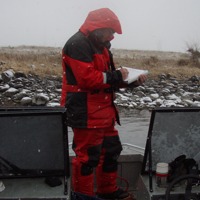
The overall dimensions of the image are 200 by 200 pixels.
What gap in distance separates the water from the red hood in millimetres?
4790

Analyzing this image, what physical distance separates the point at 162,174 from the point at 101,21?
1.34 meters

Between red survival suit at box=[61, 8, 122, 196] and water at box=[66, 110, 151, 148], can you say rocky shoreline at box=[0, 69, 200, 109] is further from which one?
red survival suit at box=[61, 8, 122, 196]

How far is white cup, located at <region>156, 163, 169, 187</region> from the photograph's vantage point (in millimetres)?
3295

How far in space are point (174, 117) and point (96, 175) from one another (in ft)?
3.36

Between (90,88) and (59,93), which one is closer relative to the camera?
(90,88)

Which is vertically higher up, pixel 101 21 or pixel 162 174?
pixel 101 21

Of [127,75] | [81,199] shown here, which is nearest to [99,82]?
[127,75]

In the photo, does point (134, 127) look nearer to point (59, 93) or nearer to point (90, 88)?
point (59, 93)

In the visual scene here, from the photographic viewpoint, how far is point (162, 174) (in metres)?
3.29

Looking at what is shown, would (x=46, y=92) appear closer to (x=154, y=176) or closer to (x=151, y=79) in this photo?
(x=151, y=79)

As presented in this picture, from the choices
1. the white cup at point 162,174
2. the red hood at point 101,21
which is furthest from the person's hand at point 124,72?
the white cup at point 162,174

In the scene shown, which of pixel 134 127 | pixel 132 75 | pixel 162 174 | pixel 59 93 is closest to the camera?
pixel 162 174

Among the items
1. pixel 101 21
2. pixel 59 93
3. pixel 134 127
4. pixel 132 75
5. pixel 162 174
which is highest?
pixel 101 21

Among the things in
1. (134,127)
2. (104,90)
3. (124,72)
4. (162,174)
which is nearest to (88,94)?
(104,90)
